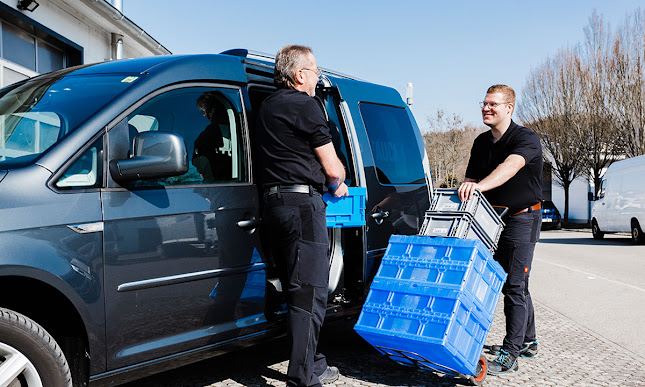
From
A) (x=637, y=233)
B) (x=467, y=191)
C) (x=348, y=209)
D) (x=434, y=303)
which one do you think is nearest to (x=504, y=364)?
(x=434, y=303)

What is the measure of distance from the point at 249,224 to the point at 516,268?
6.94 ft

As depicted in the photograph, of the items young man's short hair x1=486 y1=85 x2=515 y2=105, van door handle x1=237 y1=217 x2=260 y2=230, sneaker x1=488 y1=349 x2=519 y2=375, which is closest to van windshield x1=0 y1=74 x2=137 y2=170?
van door handle x1=237 y1=217 x2=260 y2=230

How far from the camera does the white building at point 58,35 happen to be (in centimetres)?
882

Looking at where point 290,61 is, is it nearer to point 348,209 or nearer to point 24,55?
point 348,209

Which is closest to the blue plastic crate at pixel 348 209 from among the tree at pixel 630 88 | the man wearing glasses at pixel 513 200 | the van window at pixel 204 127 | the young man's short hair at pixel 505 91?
the van window at pixel 204 127

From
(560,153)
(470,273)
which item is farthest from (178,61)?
(560,153)

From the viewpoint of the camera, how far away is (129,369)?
2805 millimetres

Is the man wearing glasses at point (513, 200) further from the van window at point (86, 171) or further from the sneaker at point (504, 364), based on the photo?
the van window at point (86, 171)

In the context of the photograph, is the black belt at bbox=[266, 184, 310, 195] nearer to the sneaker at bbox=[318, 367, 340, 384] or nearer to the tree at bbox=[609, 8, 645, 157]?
the sneaker at bbox=[318, 367, 340, 384]

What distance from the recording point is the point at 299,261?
3297mm

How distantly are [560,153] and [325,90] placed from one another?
29556mm

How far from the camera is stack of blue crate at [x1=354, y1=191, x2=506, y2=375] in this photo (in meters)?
3.40

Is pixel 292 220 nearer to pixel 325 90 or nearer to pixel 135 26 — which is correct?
pixel 325 90

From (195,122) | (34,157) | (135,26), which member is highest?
(135,26)
